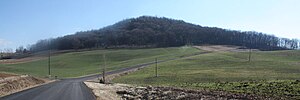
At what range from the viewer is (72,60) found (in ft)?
502

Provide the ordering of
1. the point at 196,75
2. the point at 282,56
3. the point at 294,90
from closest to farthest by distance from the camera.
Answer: the point at 294,90 < the point at 196,75 < the point at 282,56

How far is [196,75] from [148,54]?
89.5 meters

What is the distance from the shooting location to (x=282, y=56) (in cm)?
12556

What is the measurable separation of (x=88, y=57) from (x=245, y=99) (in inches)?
5326

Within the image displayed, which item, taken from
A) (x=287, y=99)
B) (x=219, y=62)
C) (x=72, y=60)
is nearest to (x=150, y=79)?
(x=219, y=62)

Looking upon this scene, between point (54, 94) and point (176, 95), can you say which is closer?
point (176, 95)

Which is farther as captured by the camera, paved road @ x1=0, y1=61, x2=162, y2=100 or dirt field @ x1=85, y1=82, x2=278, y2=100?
paved road @ x1=0, y1=61, x2=162, y2=100

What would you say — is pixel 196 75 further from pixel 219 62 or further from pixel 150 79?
pixel 219 62

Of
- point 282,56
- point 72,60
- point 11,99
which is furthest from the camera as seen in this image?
point 72,60

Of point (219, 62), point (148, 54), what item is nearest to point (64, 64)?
point (148, 54)

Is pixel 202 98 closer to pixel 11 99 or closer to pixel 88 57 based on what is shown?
pixel 11 99

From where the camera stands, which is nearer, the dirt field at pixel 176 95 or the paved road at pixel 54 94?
the dirt field at pixel 176 95

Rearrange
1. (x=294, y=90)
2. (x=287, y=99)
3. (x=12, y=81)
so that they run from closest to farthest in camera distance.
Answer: (x=287, y=99) → (x=294, y=90) → (x=12, y=81)

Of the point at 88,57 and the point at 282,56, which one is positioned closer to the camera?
the point at 282,56
